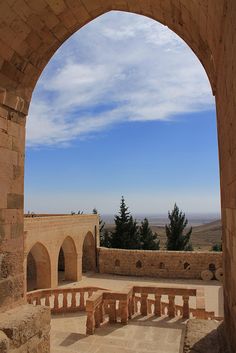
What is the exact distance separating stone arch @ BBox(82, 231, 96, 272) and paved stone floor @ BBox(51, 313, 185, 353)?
43.6 feet

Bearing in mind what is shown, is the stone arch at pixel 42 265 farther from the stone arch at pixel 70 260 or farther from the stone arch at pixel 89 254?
the stone arch at pixel 89 254

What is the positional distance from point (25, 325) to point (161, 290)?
17.6 feet

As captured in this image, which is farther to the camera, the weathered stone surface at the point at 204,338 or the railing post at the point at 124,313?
the railing post at the point at 124,313

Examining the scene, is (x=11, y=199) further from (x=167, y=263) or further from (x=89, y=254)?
(x=89, y=254)

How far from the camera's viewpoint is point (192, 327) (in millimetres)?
3605

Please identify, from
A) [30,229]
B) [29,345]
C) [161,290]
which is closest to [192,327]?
[29,345]

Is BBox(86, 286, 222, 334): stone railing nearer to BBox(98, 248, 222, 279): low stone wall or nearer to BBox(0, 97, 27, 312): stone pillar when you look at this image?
BBox(0, 97, 27, 312): stone pillar

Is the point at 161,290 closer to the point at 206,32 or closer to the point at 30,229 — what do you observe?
the point at 206,32

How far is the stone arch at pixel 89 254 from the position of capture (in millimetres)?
21078

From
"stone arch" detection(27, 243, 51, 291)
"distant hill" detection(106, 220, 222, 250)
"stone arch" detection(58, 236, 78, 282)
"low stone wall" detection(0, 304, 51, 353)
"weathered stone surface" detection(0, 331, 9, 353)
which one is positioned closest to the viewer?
"weathered stone surface" detection(0, 331, 9, 353)

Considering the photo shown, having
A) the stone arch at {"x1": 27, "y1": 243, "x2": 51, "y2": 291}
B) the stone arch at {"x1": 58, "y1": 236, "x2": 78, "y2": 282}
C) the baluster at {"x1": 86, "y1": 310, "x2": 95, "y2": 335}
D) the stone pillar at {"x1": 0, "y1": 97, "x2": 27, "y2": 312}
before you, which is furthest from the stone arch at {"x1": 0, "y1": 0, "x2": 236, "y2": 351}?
the stone arch at {"x1": 58, "y1": 236, "x2": 78, "y2": 282}

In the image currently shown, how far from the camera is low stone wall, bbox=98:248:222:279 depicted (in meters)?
17.9

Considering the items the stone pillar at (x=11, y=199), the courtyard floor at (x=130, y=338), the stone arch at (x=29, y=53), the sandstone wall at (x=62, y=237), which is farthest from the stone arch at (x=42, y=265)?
the stone arch at (x=29, y=53)

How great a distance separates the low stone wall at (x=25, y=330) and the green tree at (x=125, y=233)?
23.1m
